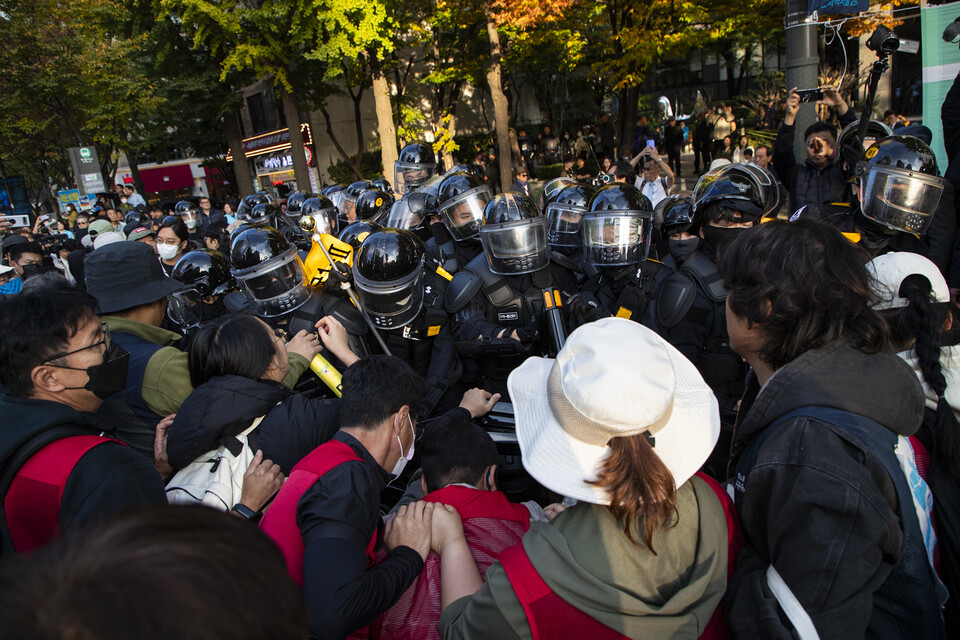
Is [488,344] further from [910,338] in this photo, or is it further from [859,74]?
[859,74]

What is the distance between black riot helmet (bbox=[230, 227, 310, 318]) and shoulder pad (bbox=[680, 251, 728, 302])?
2.64 m

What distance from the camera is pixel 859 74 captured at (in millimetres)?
19422

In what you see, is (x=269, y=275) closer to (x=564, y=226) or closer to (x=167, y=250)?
(x=564, y=226)

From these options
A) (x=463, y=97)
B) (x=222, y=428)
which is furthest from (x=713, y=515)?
(x=463, y=97)

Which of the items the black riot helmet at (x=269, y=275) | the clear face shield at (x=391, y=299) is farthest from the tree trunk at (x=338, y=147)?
the clear face shield at (x=391, y=299)

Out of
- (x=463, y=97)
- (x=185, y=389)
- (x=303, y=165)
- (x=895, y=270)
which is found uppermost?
(x=463, y=97)

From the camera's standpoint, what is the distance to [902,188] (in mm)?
3525

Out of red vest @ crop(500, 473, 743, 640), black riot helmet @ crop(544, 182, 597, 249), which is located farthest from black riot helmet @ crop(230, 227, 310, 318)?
red vest @ crop(500, 473, 743, 640)

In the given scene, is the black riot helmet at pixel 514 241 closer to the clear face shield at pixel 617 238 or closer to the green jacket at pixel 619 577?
the clear face shield at pixel 617 238

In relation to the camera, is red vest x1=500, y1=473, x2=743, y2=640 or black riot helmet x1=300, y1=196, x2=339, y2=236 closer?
red vest x1=500, y1=473, x2=743, y2=640

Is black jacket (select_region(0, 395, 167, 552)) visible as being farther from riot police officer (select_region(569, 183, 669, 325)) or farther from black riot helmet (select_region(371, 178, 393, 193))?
black riot helmet (select_region(371, 178, 393, 193))

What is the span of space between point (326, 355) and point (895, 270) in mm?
3034

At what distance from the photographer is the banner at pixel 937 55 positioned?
5.60m

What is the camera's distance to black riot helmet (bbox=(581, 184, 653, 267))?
3.96 m
